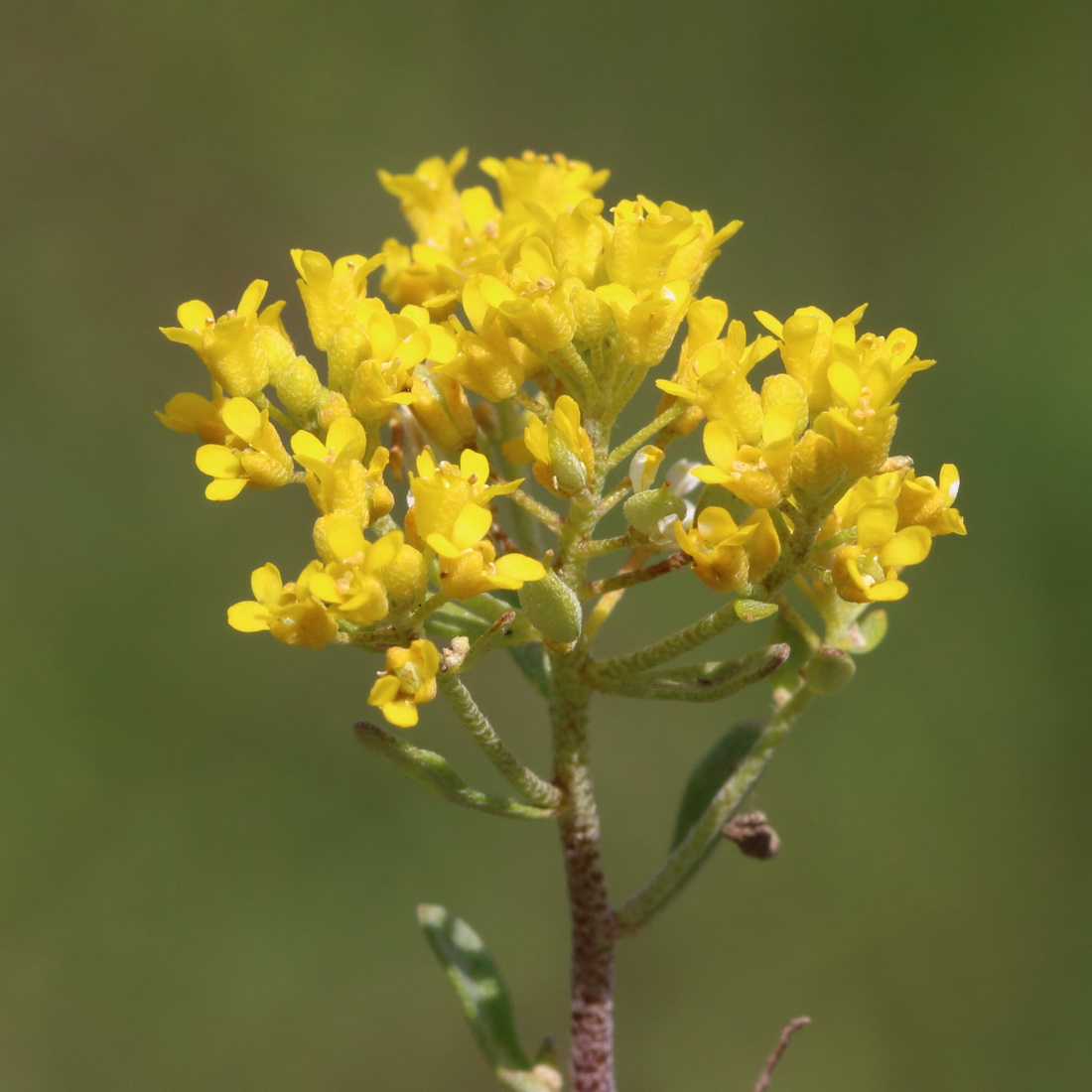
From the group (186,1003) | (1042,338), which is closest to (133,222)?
(186,1003)

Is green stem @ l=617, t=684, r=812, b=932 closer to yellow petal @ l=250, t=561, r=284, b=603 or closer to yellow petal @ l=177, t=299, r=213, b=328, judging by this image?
yellow petal @ l=250, t=561, r=284, b=603

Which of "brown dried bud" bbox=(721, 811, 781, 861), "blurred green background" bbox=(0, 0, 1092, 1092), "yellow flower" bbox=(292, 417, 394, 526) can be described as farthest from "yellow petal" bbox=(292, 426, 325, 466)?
"blurred green background" bbox=(0, 0, 1092, 1092)

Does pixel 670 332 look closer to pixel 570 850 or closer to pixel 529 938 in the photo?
pixel 570 850

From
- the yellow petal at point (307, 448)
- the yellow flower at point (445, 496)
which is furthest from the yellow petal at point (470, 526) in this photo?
the yellow petal at point (307, 448)

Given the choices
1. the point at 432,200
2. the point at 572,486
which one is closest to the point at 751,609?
the point at 572,486

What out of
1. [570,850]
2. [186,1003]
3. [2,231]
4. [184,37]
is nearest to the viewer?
[570,850]

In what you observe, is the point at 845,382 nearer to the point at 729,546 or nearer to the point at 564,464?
the point at 729,546

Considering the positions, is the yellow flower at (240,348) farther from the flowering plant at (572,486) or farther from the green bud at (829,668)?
the green bud at (829,668)
